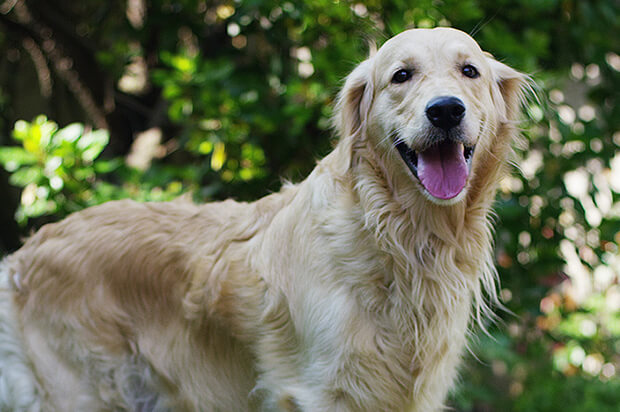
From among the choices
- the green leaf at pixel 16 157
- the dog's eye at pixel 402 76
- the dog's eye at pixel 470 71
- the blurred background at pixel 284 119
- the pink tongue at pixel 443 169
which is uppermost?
the dog's eye at pixel 402 76

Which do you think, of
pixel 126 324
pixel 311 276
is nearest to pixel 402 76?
pixel 311 276

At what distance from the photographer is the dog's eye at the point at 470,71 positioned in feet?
7.97

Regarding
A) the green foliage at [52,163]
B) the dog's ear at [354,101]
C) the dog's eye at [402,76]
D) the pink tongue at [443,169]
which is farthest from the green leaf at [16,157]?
the pink tongue at [443,169]

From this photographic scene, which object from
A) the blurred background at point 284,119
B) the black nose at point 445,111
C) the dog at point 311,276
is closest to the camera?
the black nose at point 445,111

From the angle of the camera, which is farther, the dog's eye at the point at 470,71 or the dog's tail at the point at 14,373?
the dog's tail at the point at 14,373

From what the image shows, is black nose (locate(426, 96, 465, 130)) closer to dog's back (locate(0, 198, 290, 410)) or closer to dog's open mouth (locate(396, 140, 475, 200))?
dog's open mouth (locate(396, 140, 475, 200))

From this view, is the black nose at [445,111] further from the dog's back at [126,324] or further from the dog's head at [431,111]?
the dog's back at [126,324]

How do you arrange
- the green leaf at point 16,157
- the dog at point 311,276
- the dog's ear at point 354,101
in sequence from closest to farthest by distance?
the dog at point 311,276, the dog's ear at point 354,101, the green leaf at point 16,157

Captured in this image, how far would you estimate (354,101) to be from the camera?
105 inches

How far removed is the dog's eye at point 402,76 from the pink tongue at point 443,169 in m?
0.29

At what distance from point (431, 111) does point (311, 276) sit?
755 mm

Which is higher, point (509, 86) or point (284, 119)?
point (509, 86)

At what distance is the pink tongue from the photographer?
7.56 ft

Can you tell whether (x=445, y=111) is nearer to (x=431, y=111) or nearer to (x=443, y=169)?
(x=431, y=111)
